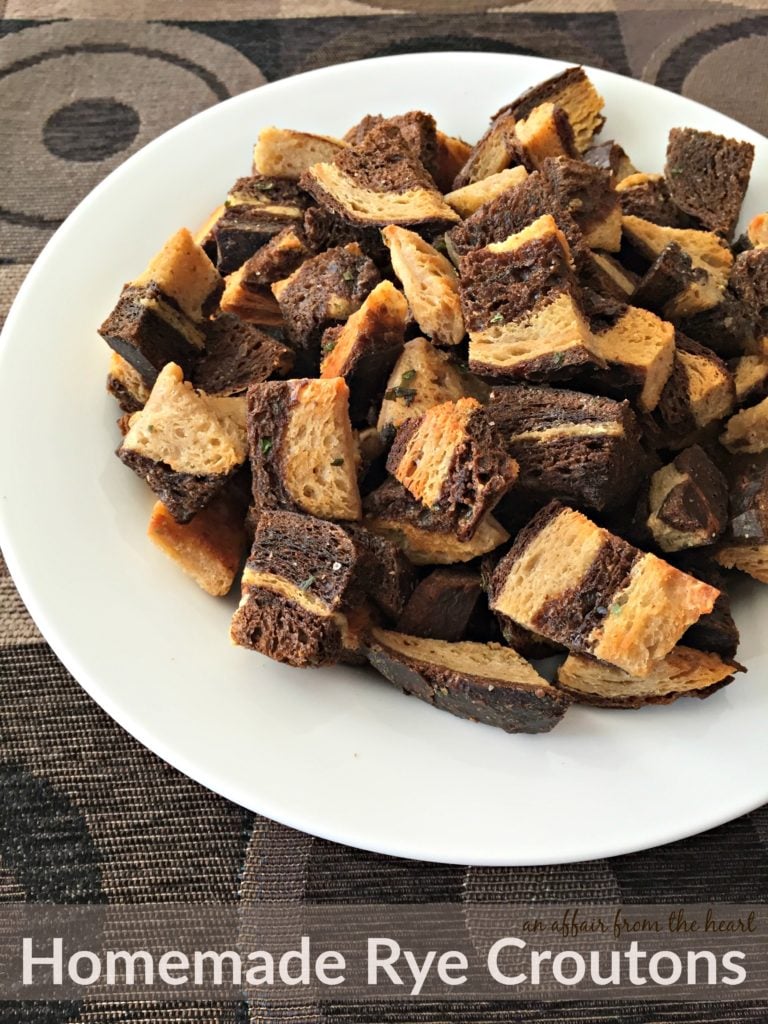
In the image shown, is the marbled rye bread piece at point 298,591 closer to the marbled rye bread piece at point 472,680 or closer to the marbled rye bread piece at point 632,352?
the marbled rye bread piece at point 472,680

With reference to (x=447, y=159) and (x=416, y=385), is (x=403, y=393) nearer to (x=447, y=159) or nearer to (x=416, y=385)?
(x=416, y=385)

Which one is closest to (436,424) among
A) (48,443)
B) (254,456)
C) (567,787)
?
(254,456)

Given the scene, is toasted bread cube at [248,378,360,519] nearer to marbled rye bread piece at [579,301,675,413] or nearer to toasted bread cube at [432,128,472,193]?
marbled rye bread piece at [579,301,675,413]

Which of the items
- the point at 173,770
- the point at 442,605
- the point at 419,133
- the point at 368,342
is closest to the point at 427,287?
the point at 368,342

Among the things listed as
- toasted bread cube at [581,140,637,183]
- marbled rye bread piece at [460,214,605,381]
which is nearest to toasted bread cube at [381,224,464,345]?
marbled rye bread piece at [460,214,605,381]

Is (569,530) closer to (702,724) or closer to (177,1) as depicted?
(702,724)

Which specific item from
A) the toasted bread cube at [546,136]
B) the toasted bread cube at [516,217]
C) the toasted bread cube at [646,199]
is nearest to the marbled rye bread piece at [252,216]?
the toasted bread cube at [516,217]
